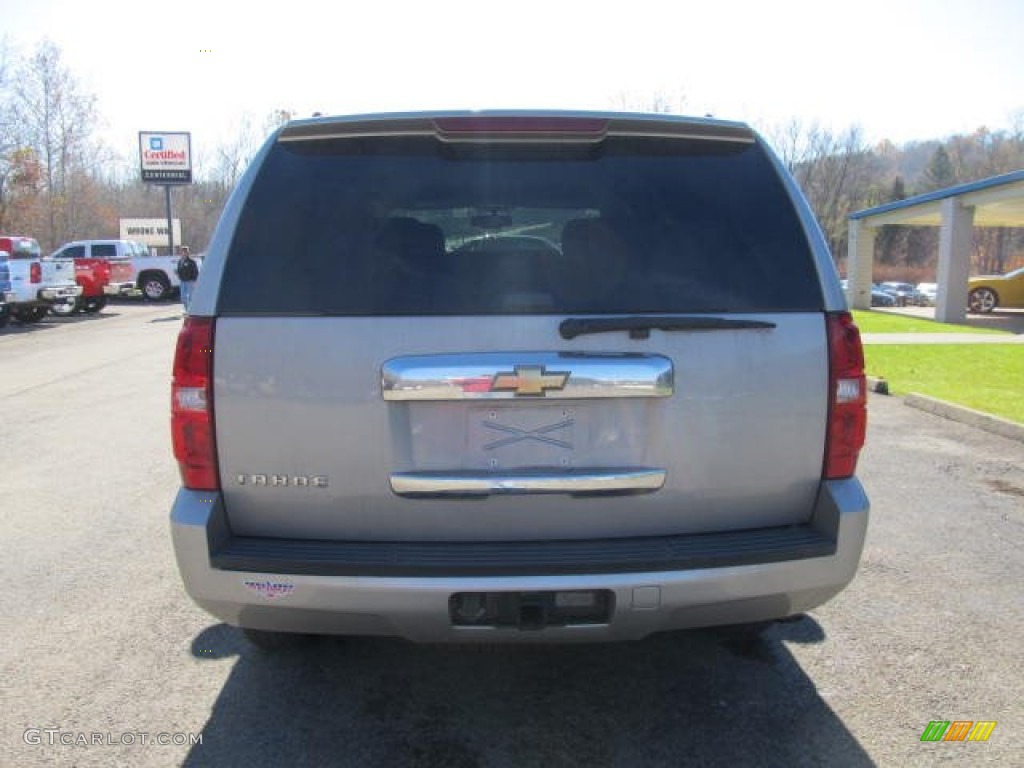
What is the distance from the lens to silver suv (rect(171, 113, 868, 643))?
2.43 meters

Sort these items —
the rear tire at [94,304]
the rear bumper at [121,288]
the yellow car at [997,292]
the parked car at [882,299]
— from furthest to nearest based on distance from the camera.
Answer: the parked car at [882,299] → the rear bumper at [121,288] → the rear tire at [94,304] → the yellow car at [997,292]

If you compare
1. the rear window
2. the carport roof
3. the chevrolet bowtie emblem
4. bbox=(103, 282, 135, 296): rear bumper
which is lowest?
bbox=(103, 282, 135, 296): rear bumper

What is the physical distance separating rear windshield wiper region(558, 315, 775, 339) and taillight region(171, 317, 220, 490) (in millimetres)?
1088

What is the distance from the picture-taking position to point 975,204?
68.6ft

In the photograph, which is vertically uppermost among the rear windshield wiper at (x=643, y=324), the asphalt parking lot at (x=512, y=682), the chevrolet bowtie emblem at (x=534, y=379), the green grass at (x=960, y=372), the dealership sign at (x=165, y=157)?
the dealership sign at (x=165, y=157)

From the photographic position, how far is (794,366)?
2.54 meters

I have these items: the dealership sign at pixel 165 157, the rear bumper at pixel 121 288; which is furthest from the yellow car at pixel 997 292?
the dealership sign at pixel 165 157

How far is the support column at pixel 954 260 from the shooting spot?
21.4 metres

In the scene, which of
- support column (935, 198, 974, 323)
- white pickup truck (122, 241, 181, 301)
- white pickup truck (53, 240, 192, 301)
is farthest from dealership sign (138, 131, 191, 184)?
support column (935, 198, 974, 323)

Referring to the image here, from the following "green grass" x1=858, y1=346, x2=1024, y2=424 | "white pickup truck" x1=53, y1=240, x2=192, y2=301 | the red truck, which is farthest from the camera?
"white pickup truck" x1=53, y1=240, x2=192, y2=301

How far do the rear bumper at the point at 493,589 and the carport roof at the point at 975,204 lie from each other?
1928cm

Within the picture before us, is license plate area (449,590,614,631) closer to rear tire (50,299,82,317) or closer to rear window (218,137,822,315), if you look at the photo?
rear window (218,137,822,315)

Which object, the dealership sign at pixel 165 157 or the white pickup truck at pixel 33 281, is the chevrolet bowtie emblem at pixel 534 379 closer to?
the white pickup truck at pixel 33 281

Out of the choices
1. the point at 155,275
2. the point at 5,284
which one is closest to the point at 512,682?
the point at 5,284
